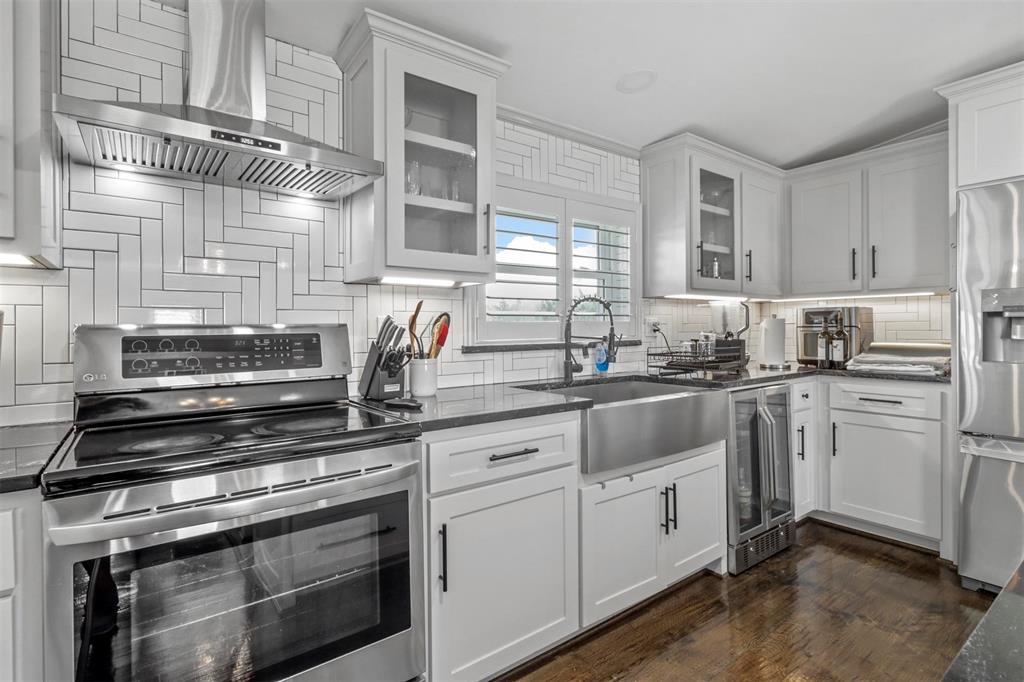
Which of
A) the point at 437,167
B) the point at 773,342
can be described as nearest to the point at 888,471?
the point at 773,342

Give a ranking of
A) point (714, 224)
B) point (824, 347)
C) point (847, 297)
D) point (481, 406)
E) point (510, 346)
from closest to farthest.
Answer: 1. point (481, 406)
2. point (510, 346)
3. point (714, 224)
4. point (824, 347)
5. point (847, 297)

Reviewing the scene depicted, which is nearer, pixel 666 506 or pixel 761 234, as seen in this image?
pixel 666 506

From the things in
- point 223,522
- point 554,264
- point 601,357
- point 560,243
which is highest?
point 560,243

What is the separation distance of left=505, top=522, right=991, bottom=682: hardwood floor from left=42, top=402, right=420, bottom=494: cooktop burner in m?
1.11

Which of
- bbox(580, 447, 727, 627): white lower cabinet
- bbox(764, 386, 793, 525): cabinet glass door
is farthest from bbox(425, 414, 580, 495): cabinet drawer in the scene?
bbox(764, 386, 793, 525): cabinet glass door

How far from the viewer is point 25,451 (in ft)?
4.09

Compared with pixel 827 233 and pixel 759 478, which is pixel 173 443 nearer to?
pixel 759 478

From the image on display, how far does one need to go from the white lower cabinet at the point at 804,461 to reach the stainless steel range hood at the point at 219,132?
278 centimetres

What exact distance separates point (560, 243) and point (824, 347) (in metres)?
1.96

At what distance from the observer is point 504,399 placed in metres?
2.02

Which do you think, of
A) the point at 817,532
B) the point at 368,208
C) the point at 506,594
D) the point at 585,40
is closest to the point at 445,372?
the point at 368,208

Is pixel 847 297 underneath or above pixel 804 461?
above

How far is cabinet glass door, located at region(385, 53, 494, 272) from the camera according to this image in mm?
1974

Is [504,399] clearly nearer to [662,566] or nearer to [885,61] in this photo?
[662,566]
